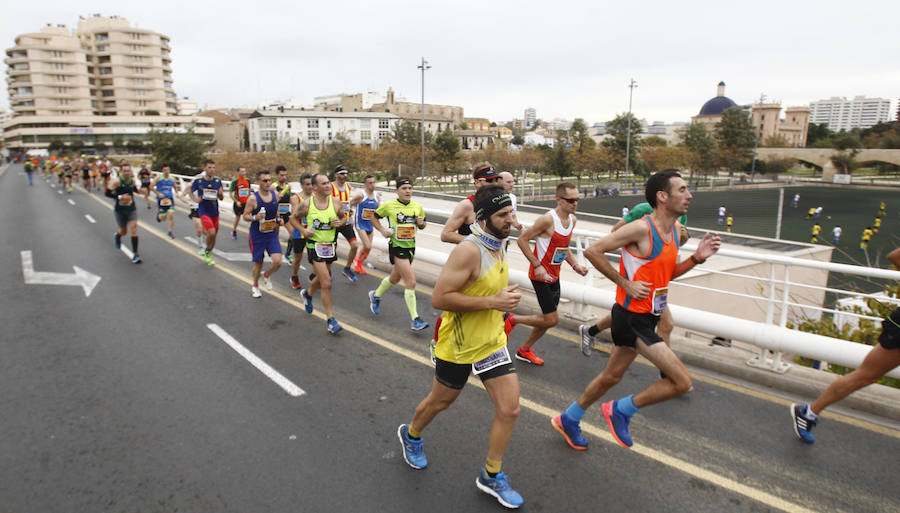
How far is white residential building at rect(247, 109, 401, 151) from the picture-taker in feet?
330

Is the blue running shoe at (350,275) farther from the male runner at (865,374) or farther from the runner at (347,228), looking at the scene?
the male runner at (865,374)

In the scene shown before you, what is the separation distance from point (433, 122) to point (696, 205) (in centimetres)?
8572

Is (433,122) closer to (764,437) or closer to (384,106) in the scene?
(384,106)

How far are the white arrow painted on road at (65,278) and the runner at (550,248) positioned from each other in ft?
27.3

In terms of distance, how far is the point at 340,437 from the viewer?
449 centimetres

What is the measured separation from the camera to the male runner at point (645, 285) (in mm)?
3920

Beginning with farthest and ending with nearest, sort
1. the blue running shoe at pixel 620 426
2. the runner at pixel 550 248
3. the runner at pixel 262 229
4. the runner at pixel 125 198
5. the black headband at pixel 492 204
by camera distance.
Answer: the runner at pixel 125 198, the runner at pixel 262 229, the runner at pixel 550 248, the blue running shoe at pixel 620 426, the black headband at pixel 492 204

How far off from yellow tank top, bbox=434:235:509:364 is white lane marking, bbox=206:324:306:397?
2.44 meters

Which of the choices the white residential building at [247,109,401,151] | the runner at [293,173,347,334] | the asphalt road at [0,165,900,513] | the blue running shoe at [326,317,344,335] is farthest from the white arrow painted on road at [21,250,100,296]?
the white residential building at [247,109,401,151]

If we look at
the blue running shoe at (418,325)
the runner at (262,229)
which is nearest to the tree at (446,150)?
the runner at (262,229)

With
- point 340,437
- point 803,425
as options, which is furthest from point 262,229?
point 803,425

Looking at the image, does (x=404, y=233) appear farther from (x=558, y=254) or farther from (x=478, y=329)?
(x=478, y=329)

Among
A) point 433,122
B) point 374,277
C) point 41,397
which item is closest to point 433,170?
point 374,277

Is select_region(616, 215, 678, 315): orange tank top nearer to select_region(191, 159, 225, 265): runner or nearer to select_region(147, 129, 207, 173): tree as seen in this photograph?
select_region(191, 159, 225, 265): runner
